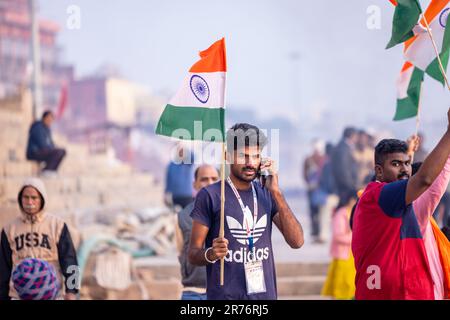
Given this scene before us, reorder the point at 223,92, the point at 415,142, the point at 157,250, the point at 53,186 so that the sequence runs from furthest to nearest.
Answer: the point at 53,186 → the point at 157,250 → the point at 415,142 → the point at 223,92

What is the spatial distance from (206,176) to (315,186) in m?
9.29

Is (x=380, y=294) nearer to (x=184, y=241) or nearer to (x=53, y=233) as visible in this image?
(x=184, y=241)

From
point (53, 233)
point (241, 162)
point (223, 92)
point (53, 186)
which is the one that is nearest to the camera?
point (241, 162)

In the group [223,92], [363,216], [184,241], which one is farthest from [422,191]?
[184,241]

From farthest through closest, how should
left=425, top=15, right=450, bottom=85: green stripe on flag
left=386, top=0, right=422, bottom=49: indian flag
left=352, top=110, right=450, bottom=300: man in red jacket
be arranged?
left=425, top=15, right=450, bottom=85: green stripe on flag < left=386, top=0, right=422, bottom=49: indian flag < left=352, top=110, right=450, bottom=300: man in red jacket

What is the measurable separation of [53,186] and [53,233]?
9.52 m

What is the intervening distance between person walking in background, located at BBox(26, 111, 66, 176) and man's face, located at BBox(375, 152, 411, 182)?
8882 millimetres

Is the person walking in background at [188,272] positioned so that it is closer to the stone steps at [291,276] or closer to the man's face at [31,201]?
Result: the man's face at [31,201]

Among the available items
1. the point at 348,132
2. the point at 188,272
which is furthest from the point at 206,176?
the point at 348,132

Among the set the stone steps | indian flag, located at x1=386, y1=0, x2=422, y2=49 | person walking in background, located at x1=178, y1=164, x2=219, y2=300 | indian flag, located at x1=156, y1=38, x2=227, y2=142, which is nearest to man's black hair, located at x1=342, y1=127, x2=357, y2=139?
the stone steps

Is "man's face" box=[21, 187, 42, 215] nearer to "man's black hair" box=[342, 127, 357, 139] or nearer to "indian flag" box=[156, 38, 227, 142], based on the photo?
"indian flag" box=[156, 38, 227, 142]

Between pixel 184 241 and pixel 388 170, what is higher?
pixel 388 170

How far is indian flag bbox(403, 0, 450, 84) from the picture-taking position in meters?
7.21
